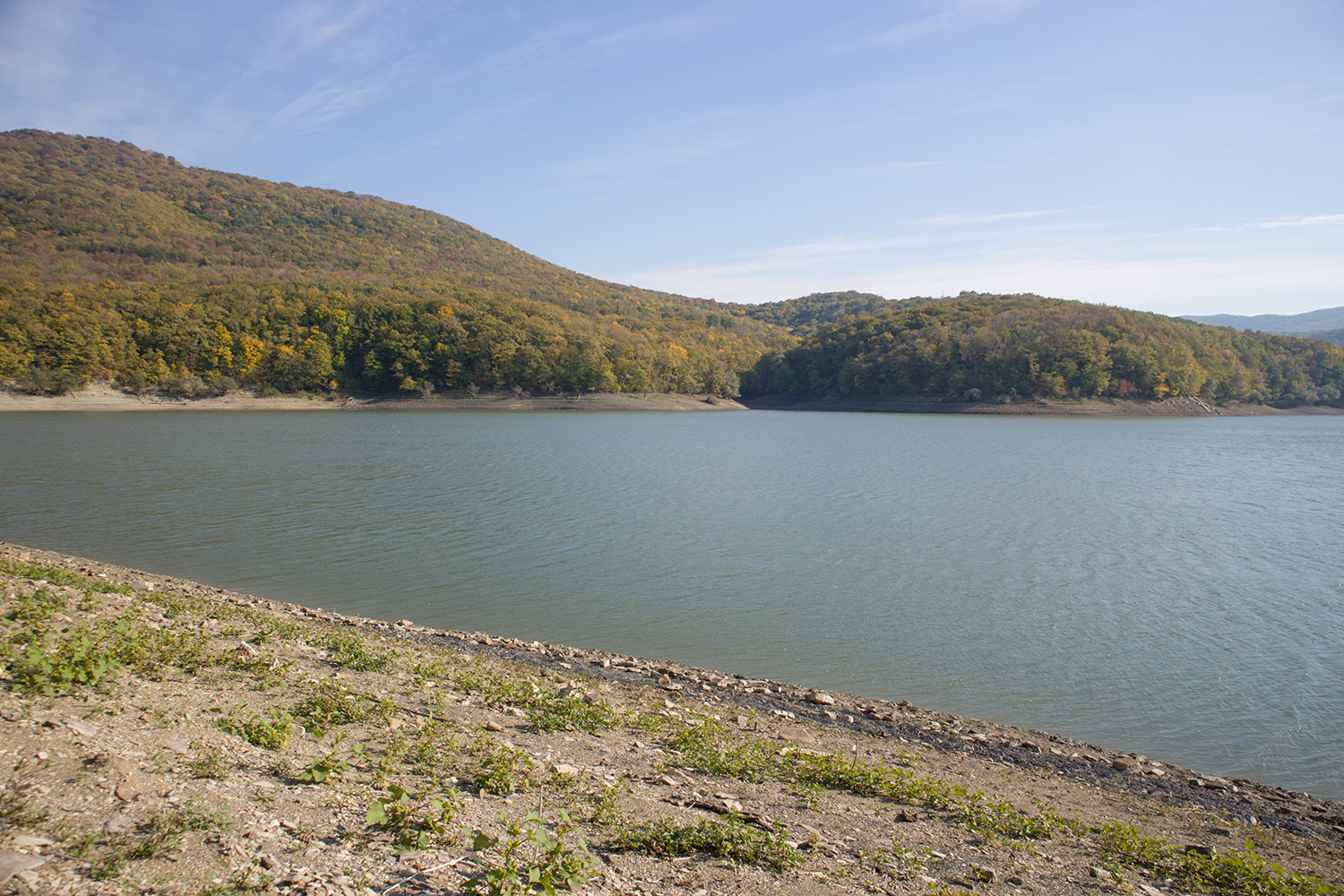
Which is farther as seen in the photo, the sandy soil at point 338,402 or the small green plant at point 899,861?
the sandy soil at point 338,402

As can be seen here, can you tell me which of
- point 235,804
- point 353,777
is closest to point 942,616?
point 353,777

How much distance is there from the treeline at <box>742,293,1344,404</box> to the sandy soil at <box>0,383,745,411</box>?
2118 cm

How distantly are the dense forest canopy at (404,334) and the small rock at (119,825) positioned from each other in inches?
3366

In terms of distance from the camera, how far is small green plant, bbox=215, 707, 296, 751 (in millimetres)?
4723

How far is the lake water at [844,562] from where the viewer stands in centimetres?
939

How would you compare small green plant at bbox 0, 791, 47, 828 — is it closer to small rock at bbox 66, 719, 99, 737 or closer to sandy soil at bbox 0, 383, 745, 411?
small rock at bbox 66, 719, 99, 737

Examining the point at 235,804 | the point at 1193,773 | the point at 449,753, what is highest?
the point at 235,804

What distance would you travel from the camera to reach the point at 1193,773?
23.5 ft

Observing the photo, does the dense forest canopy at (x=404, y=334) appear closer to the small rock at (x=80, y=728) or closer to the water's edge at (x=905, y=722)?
the water's edge at (x=905, y=722)

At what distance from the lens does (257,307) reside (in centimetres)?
8588

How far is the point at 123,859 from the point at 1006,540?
18700 mm

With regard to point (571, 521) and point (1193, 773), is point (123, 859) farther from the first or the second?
point (571, 521)

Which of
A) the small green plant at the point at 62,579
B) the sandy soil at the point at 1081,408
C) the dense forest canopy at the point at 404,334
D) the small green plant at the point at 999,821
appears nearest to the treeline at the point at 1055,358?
the dense forest canopy at the point at 404,334

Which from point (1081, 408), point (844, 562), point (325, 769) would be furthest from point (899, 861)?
point (1081, 408)
